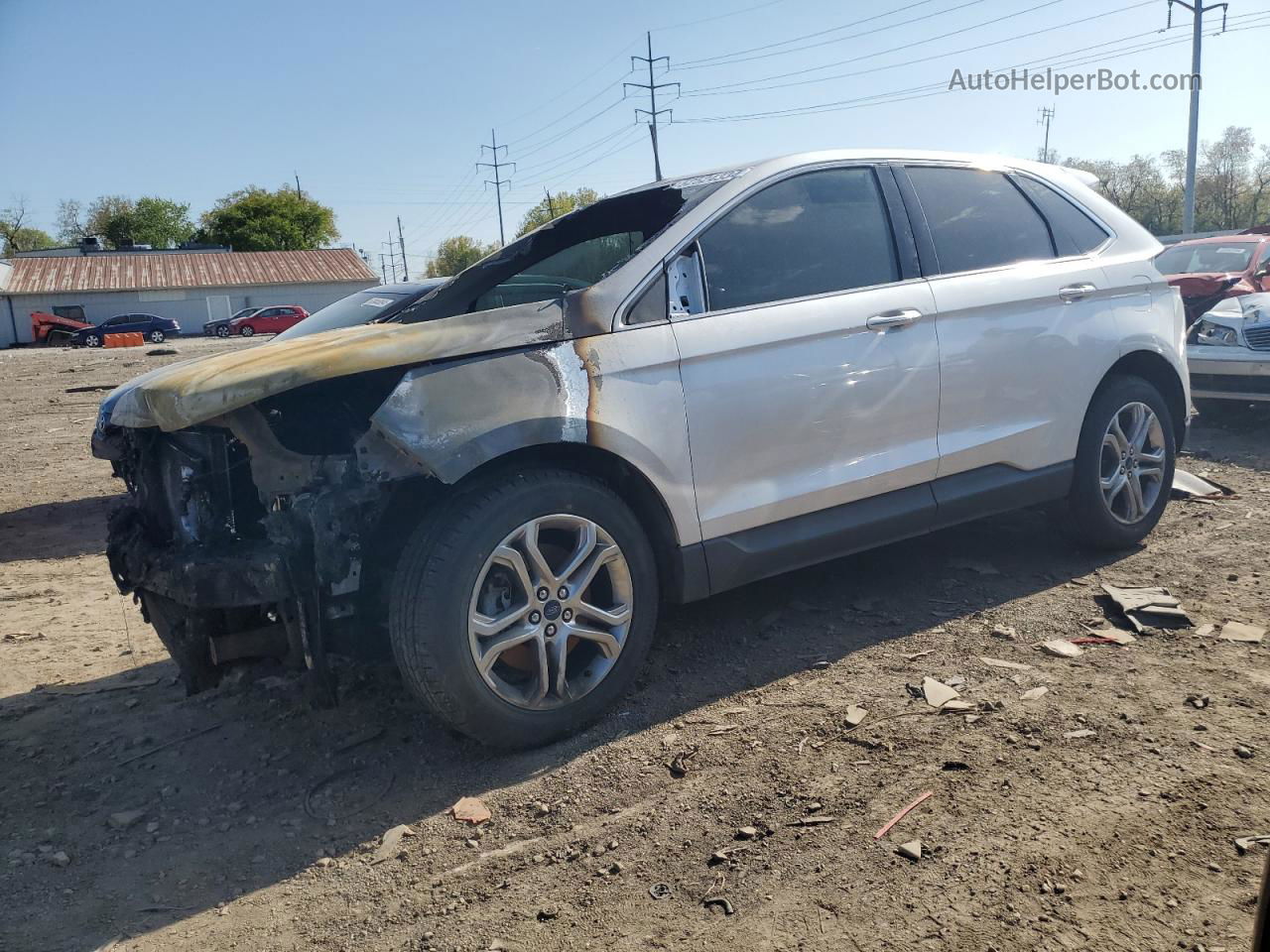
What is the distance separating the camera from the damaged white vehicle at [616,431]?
2998 millimetres

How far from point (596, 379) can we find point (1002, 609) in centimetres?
216

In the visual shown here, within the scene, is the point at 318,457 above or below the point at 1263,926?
above

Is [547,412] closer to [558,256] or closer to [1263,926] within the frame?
[558,256]

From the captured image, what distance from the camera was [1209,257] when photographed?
12.8 meters

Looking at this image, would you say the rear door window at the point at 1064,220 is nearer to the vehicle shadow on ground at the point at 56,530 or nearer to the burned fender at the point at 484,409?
the burned fender at the point at 484,409

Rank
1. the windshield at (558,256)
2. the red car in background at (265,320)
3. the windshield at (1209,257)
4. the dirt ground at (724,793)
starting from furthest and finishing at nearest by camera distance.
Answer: the red car in background at (265,320)
the windshield at (1209,257)
the windshield at (558,256)
the dirt ground at (724,793)

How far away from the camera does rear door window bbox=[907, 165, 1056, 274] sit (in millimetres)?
4160

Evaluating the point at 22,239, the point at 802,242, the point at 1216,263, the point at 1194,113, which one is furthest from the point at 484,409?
the point at 22,239

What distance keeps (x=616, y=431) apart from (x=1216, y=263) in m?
12.3

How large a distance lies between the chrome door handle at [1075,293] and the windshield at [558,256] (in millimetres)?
1748

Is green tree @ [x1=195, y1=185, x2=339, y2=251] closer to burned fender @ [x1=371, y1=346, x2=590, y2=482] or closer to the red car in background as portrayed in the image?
the red car in background

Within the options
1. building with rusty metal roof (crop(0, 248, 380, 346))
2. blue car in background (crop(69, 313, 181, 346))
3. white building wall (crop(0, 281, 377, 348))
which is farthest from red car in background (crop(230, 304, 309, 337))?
white building wall (crop(0, 281, 377, 348))

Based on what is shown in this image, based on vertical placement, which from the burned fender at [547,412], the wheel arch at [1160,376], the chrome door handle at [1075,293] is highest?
the chrome door handle at [1075,293]

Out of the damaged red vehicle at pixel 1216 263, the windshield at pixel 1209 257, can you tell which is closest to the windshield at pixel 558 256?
the damaged red vehicle at pixel 1216 263
